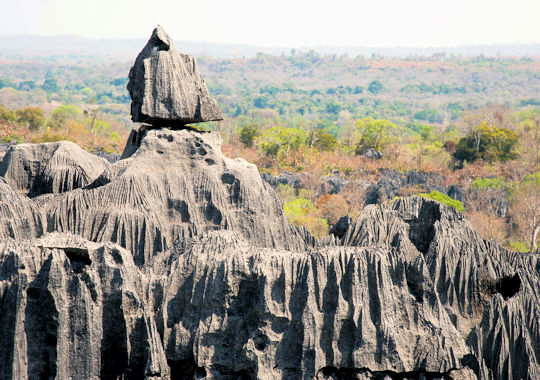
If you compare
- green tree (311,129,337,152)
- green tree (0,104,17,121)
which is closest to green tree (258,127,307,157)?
green tree (311,129,337,152)

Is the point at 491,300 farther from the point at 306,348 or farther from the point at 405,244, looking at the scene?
the point at 306,348

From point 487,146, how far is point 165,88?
4607 centimetres

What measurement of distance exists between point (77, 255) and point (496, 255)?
8053mm

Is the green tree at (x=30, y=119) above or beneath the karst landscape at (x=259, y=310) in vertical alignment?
beneath

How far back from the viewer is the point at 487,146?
5597 centimetres

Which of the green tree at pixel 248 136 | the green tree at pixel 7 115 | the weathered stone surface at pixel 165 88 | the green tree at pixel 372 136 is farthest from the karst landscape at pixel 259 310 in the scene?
the green tree at pixel 372 136

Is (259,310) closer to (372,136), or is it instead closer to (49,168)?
(49,168)

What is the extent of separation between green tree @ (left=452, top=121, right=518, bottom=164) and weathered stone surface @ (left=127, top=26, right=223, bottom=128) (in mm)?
43735

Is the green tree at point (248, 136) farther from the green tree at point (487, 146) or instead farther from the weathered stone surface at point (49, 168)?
the weathered stone surface at point (49, 168)

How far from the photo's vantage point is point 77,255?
986 centimetres

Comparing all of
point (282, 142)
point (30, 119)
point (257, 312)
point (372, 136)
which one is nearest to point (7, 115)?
point (30, 119)

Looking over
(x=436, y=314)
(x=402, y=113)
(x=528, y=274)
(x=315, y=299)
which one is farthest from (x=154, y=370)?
(x=402, y=113)

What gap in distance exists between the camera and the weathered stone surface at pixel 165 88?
→ 14.9m

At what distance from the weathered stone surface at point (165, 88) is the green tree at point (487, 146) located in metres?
43.7
